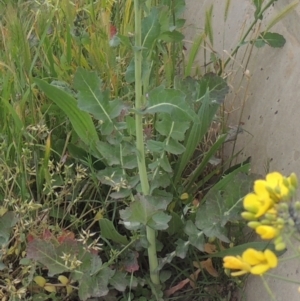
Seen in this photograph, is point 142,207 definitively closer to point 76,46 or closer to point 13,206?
point 13,206

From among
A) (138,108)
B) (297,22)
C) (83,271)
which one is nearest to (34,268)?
(83,271)

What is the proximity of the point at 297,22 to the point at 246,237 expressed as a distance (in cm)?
50

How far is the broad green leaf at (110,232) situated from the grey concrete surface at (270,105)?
29cm

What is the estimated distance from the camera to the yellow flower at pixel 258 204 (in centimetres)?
52

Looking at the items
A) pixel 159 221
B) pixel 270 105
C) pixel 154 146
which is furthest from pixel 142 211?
pixel 270 105

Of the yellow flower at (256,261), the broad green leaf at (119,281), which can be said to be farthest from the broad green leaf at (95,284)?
the yellow flower at (256,261)

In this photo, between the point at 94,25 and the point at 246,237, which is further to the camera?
the point at 94,25

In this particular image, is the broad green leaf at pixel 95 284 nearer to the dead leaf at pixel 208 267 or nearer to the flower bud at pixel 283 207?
the dead leaf at pixel 208 267

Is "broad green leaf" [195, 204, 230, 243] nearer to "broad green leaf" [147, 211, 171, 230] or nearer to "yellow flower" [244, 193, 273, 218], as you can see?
"broad green leaf" [147, 211, 171, 230]

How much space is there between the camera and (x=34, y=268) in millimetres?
1096

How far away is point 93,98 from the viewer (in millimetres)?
1040

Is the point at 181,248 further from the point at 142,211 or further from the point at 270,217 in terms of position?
the point at 270,217

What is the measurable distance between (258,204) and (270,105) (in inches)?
29.4

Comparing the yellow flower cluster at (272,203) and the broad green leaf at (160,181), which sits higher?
the yellow flower cluster at (272,203)
